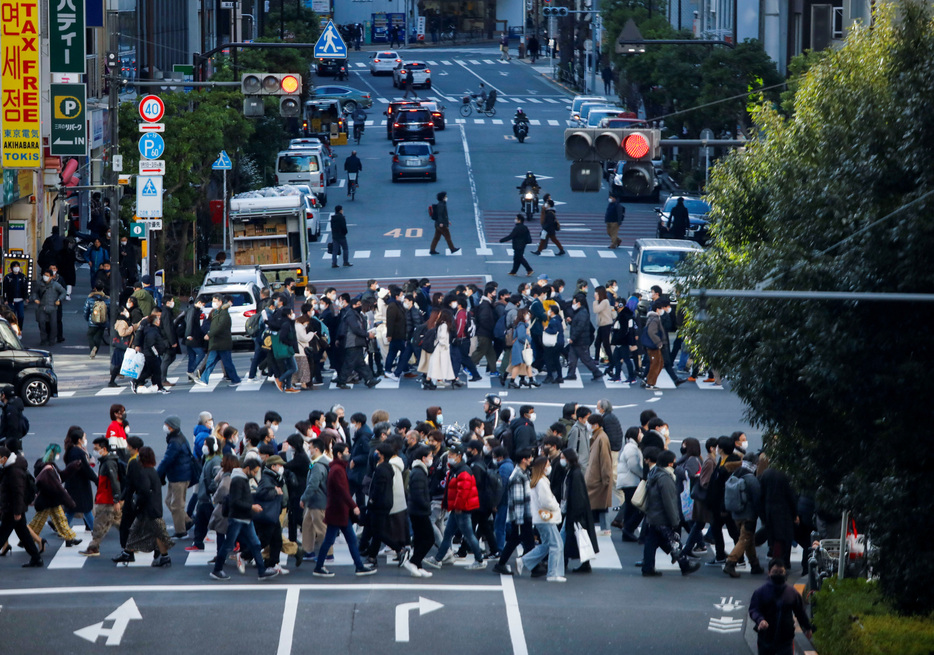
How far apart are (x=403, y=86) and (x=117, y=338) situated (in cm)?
6540

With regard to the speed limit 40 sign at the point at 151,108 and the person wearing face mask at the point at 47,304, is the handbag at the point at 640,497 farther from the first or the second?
the person wearing face mask at the point at 47,304

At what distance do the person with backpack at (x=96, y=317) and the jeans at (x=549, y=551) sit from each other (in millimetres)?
15576

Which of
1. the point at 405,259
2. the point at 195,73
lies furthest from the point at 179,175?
the point at 405,259

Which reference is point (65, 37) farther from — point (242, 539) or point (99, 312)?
point (242, 539)

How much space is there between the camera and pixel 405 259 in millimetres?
40250

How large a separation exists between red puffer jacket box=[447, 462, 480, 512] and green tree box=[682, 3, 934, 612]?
359cm

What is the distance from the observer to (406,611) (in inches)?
563

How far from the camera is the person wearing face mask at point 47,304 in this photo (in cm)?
2927

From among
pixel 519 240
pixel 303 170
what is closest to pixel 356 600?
pixel 519 240

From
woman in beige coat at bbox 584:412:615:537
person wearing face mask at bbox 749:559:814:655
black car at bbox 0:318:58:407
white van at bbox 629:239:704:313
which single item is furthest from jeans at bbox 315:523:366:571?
white van at bbox 629:239:704:313

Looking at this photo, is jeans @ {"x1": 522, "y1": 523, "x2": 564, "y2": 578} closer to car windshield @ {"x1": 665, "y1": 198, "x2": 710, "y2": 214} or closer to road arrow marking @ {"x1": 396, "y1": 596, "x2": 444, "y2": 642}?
road arrow marking @ {"x1": 396, "y1": 596, "x2": 444, "y2": 642}

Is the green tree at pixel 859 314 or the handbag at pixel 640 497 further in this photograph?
the handbag at pixel 640 497

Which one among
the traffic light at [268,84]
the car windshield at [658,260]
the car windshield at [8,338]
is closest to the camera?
the traffic light at [268,84]

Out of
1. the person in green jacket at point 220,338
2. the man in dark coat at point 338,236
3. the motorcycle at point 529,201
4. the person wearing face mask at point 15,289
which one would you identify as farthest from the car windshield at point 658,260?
the person wearing face mask at point 15,289
